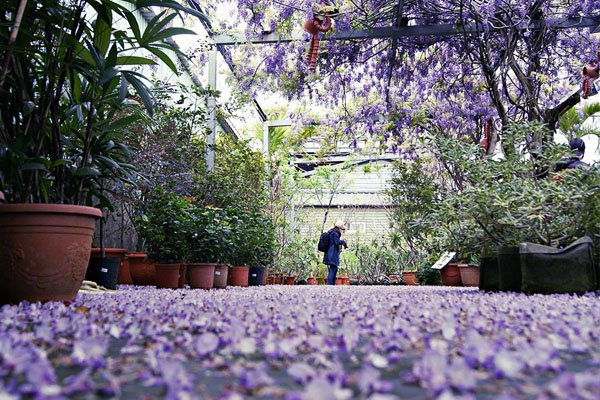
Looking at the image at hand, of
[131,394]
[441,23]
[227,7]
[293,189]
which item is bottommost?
[131,394]

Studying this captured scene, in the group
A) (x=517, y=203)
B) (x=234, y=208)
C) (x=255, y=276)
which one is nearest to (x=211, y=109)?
(x=234, y=208)

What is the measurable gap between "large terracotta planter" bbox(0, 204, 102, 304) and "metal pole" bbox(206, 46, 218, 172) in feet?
15.5

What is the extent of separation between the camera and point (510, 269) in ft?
13.3

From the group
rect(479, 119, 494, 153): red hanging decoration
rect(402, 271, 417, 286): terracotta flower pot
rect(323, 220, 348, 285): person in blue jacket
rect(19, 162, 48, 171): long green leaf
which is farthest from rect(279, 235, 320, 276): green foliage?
rect(19, 162, 48, 171): long green leaf

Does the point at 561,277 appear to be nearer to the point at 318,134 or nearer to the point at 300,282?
the point at 300,282

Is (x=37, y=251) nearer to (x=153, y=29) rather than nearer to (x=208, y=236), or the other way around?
(x=153, y=29)

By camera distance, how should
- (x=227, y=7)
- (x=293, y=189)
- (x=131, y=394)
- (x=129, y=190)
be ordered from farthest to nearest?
(x=293, y=189) → (x=227, y=7) → (x=129, y=190) → (x=131, y=394)

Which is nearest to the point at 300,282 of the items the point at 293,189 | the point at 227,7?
the point at 293,189

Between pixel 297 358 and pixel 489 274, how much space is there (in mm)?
3810

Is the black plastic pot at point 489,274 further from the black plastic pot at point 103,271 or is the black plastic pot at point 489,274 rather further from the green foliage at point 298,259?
the green foliage at point 298,259

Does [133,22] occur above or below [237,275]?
above

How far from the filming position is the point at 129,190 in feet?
17.9

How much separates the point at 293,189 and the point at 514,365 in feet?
35.5

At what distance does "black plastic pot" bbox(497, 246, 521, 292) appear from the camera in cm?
404
